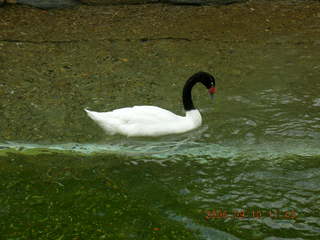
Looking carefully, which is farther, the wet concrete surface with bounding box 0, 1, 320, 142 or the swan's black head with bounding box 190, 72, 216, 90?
the wet concrete surface with bounding box 0, 1, 320, 142

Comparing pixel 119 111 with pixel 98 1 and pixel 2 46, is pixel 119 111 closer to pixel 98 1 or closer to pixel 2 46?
pixel 2 46

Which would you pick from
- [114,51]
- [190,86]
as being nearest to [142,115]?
[190,86]

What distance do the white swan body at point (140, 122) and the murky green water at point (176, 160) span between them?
89 millimetres

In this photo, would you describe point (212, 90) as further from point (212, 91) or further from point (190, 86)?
point (190, 86)

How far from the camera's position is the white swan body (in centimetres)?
587

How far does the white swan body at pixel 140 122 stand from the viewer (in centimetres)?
587

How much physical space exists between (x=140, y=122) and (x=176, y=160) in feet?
2.60

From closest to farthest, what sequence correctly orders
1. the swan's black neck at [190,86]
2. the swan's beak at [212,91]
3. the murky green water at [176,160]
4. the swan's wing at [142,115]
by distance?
the murky green water at [176,160], the swan's wing at [142,115], the swan's black neck at [190,86], the swan's beak at [212,91]

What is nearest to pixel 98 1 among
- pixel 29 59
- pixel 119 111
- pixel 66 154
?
pixel 29 59

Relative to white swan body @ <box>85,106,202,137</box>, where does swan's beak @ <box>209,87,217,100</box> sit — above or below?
above

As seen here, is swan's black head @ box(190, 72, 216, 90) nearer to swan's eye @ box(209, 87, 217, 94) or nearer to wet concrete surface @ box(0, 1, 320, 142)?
swan's eye @ box(209, 87, 217, 94)
